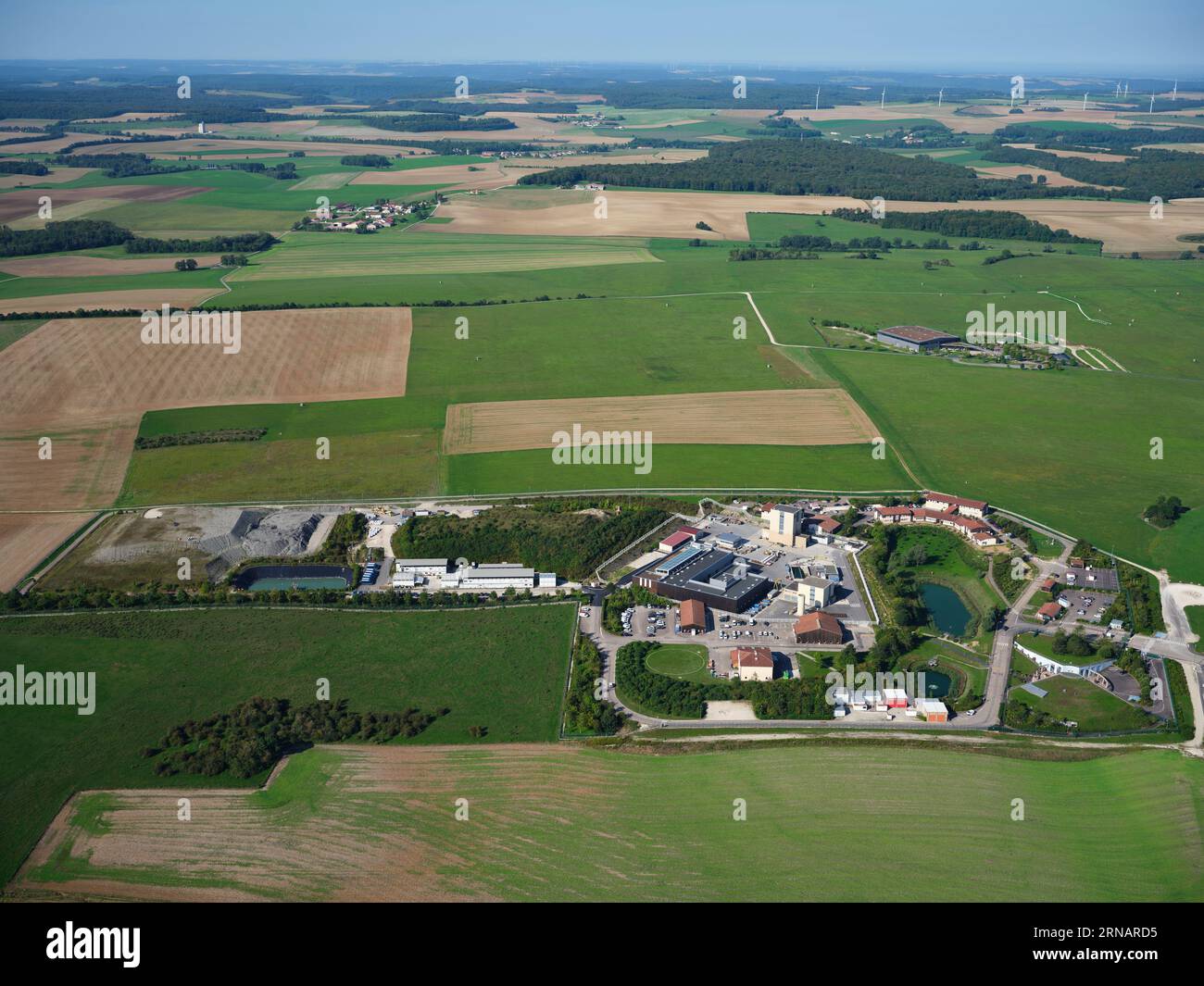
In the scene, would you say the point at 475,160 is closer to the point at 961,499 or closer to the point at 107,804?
the point at 961,499

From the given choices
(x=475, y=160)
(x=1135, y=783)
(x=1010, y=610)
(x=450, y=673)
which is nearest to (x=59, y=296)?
(x=450, y=673)

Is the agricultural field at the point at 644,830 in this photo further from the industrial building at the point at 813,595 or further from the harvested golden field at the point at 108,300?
the harvested golden field at the point at 108,300

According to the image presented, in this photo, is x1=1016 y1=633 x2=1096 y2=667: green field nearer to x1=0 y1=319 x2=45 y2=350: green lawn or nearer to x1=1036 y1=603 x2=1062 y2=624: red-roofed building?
x1=1036 y1=603 x2=1062 y2=624: red-roofed building

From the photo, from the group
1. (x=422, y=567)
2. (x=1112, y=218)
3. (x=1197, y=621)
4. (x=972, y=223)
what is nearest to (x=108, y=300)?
(x=422, y=567)
